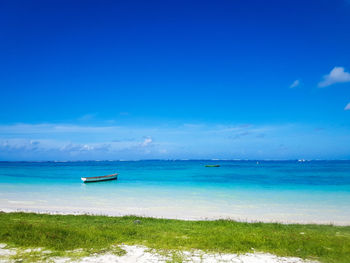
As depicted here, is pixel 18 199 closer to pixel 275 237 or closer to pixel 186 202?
pixel 186 202

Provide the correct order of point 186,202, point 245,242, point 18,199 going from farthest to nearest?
point 18,199
point 186,202
point 245,242

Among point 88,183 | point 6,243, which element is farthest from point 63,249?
point 88,183

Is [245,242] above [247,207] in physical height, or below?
above

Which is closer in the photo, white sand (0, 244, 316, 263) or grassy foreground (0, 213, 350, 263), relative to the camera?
white sand (0, 244, 316, 263)

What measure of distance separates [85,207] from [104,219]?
7.93 metres

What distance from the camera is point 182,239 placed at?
8.19m

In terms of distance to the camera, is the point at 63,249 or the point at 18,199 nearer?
the point at 63,249

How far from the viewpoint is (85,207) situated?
1930 cm

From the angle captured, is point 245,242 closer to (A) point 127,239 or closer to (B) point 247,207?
(A) point 127,239

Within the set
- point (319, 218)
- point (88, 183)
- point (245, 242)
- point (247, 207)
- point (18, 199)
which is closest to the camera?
point (245, 242)

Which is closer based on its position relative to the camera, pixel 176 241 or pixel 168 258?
pixel 168 258

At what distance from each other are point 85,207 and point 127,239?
12.4 metres

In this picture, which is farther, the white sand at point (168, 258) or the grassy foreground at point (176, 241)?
the grassy foreground at point (176, 241)

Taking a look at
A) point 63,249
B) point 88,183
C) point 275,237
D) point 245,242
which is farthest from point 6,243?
point 88,183
